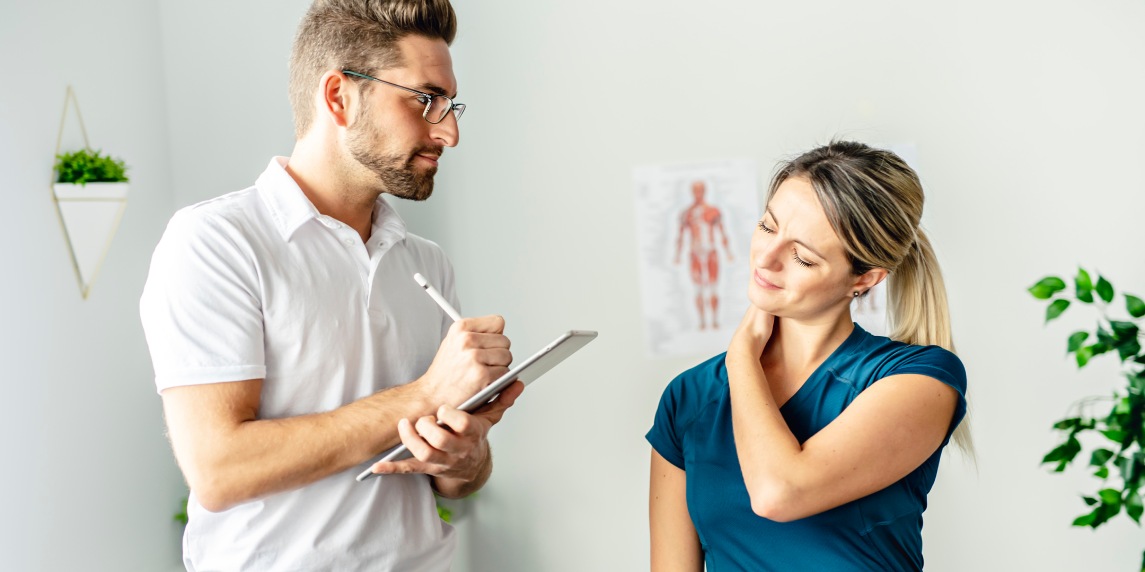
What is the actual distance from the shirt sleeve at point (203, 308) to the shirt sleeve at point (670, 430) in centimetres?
67

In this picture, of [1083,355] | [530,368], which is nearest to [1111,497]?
[1083,355]

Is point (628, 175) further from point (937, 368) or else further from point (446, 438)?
point (446, 438)

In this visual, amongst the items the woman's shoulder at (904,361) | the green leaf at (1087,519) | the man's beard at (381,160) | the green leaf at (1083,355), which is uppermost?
the man's beard at (381,160)

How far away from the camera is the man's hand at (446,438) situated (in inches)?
52.3

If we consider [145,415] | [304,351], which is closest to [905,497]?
Answer: [304,351]

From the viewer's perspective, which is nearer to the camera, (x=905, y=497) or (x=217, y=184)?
(x=905, y=497)

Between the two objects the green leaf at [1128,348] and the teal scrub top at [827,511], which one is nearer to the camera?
the teal scrub top at [827,511]

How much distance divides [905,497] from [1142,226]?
1.79 metres

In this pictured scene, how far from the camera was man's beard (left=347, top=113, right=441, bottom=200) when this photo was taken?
150 cm

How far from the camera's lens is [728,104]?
2902 mm

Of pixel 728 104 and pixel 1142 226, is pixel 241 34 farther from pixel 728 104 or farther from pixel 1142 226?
pixel 1142 226

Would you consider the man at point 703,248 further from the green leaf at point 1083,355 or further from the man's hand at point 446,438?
the man's hand at point 446,438

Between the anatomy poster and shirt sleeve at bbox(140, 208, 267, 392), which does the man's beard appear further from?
the anatomy poster

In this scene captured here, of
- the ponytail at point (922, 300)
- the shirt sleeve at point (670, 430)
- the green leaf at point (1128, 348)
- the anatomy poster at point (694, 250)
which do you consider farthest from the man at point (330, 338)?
the anatomy poster at point (694, 250)
